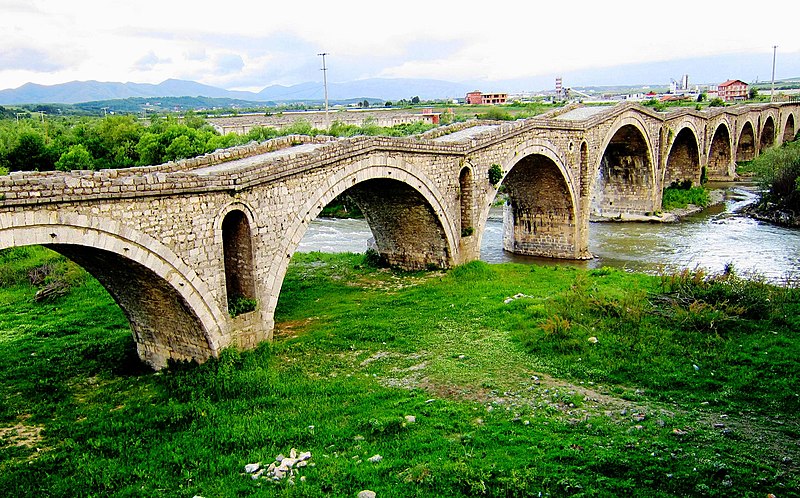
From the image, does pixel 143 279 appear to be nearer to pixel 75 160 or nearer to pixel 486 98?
pixel 75 160

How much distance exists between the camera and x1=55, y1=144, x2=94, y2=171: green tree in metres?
42.1

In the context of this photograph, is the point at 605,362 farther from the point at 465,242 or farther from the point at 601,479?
the point at 465,242

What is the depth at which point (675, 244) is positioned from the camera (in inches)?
1217

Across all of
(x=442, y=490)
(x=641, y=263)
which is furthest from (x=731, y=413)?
(x=641, y=263)

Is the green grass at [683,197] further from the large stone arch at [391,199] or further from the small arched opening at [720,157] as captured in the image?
the large stone arch at [391,199]

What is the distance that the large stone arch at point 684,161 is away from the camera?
46.3 m

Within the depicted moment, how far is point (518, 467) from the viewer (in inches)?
364

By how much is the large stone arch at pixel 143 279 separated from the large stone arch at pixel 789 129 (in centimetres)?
6553

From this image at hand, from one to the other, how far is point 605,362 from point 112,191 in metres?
9.99

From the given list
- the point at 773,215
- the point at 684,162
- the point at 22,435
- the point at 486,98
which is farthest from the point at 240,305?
the point at 486,98

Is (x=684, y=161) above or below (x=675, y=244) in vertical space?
above

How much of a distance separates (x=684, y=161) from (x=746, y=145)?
16.7 metres

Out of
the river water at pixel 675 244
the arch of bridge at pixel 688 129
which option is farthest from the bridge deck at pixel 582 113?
the arch of bridge at pixel 688 129

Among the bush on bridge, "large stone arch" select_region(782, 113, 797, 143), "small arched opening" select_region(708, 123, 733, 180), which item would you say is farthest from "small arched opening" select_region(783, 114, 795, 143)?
the bush on bridge
